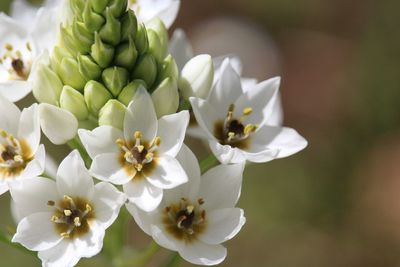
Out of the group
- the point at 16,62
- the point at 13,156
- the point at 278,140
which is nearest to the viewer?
the point at 13,156

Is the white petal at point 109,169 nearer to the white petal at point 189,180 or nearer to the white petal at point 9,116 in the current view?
the white petal at point 189,180

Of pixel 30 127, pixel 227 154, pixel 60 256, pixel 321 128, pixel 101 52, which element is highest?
pixel 101 52

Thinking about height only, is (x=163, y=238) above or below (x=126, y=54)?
below

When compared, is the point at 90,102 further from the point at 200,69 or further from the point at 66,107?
the point at 200,69

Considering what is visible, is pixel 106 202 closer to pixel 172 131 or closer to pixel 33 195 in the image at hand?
pixel 33 195

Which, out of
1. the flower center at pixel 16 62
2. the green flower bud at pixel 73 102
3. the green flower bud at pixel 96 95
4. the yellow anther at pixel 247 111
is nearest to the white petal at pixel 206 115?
the yellow anther at pixel 247 111

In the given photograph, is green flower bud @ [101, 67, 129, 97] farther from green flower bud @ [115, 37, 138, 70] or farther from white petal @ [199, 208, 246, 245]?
white petal @ [199, 208, 246, 245]

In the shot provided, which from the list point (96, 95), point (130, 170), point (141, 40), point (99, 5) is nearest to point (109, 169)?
point (130, 170)
